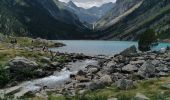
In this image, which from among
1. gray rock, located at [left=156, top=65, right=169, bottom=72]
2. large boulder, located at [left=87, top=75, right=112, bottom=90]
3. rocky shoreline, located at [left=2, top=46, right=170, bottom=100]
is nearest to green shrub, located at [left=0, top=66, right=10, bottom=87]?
rocky shoreline, located at [left=2, top=46, right=170, bottom=100]

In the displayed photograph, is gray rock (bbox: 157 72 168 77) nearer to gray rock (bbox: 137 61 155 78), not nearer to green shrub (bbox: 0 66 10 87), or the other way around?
gray rock (bbox: 137 61 155 78)

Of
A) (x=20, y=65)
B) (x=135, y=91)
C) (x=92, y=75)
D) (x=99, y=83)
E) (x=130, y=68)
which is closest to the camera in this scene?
(x=135, y=91)

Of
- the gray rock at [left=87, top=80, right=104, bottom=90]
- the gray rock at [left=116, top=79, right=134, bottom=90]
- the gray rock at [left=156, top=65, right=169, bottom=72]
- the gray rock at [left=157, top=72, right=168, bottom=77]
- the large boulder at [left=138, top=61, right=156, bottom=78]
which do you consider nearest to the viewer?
the gray rock at [left=116, top=79, right=134, bottom=90]

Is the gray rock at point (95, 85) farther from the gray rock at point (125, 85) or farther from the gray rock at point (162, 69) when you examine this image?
the gray rock at point (162, 69)

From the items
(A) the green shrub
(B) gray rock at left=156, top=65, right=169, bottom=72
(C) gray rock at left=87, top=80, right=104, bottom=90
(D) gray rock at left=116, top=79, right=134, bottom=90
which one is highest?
(B) gray rock at left=156, top=65, right=169, bottom=72

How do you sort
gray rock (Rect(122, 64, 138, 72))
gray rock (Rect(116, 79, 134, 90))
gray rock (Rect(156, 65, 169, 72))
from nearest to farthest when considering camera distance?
gray rock (Rect(116, 79, 134, 90)) < gray rock (Rect(156, 65, 169, 72)) < gray rock (Rect(122, 64, 138, 72))

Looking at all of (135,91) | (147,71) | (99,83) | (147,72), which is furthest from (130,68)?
(135,91)

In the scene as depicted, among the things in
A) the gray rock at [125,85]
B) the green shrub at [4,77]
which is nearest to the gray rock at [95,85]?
the gray rock at [125,85]

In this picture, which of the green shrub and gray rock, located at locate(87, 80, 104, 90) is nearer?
gray rock, located at locate(87, 80, 104, 90)

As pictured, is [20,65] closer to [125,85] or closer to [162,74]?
[162,74]

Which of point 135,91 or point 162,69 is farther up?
point 162,69

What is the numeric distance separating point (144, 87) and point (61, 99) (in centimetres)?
1287

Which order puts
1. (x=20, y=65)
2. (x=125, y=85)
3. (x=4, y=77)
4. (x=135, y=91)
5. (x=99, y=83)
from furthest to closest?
(x=20, y=65) → (x=4, y=77) → (x=99, y=83) → (x=125, y=85) → (x=135, y=91)

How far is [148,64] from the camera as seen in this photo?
6556 cm
